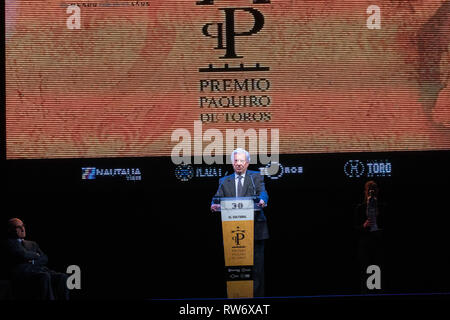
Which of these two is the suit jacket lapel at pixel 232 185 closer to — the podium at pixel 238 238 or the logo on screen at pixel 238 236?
the podium at pixel 238 238

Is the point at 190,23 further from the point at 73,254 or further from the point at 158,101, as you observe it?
the point at 73,254

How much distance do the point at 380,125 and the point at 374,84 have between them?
1.28ft

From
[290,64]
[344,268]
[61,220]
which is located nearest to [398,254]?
[344,268]

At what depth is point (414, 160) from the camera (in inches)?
→ 316

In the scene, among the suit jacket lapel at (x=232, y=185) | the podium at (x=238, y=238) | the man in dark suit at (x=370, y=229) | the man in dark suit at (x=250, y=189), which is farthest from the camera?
the man in dark suit at (x=370, y=229)

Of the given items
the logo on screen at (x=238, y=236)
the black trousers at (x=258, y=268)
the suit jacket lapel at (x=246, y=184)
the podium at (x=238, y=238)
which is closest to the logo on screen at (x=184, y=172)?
the suit jacket lapel at (x=246, y=184)

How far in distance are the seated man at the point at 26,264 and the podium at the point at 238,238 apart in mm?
1624

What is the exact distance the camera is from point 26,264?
23.6 feet

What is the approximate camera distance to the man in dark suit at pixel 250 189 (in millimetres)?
6930

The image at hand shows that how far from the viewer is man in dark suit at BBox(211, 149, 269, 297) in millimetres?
6930
